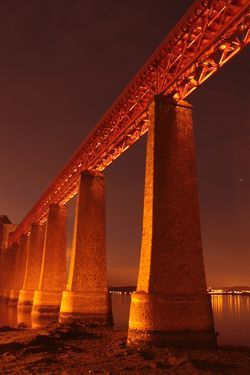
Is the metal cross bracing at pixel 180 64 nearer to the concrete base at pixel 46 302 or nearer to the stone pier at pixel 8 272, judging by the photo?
the concrete base at pixel 46 302

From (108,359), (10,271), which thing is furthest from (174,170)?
(10,271)

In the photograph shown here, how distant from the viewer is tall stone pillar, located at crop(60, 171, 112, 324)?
2383cm

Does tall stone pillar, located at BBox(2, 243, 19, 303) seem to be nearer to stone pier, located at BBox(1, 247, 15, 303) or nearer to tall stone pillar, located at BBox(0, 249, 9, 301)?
stone pier, located at BBox(1, 247, 15, 303)

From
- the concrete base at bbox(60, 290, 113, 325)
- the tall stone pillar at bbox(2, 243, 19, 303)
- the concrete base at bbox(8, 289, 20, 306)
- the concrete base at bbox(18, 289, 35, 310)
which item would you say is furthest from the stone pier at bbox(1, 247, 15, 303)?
the concrete base at bbox(60, 290, 113, 325)

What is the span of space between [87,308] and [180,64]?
46.5 ft

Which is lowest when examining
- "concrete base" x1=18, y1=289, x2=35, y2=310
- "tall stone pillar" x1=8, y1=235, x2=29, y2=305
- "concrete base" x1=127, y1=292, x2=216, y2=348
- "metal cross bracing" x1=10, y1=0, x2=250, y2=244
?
"concrete base" x1=127, y1=292, x2=216, y2=348

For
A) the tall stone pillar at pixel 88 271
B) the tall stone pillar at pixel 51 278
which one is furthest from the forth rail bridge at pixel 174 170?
the tall stone pillar at pixel 51 278

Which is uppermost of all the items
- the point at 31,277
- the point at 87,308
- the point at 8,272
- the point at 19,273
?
the point at 8,272

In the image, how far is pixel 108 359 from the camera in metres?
13.8

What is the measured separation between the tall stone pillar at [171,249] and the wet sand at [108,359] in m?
0.73

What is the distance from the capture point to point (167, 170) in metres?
15.8

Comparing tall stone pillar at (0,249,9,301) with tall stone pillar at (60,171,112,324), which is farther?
tall stone pillar at (0,249,9,301)

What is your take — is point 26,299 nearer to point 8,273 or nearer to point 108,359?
point 8,273

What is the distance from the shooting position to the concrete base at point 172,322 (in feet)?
46.2
